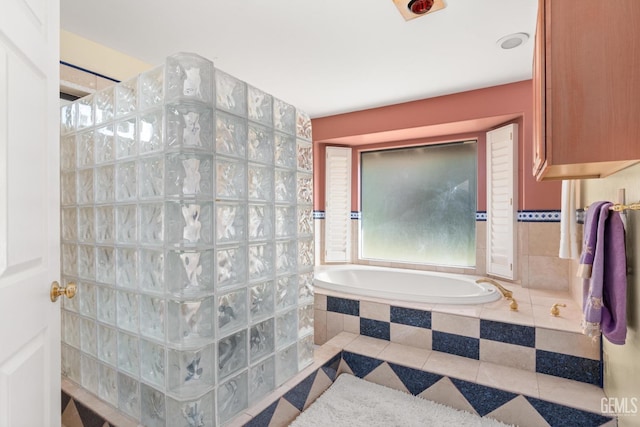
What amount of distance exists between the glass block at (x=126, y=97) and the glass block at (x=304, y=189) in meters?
0.83

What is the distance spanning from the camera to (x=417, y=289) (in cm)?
344

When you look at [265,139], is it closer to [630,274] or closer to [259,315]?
[259,315]

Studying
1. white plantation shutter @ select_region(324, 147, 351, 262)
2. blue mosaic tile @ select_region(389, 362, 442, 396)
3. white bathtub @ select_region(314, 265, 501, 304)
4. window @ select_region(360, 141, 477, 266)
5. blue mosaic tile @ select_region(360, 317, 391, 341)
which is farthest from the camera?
white plantation shutter @ select_region(324, 147, 351, 262)

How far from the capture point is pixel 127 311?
53.8 inches

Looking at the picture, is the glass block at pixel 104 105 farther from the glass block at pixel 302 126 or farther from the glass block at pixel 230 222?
the glass block at pixel 302 126

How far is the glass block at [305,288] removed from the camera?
177 centimetres

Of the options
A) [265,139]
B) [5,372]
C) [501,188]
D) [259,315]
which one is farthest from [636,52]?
[501,188]

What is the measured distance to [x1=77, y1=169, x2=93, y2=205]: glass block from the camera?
1512 mm

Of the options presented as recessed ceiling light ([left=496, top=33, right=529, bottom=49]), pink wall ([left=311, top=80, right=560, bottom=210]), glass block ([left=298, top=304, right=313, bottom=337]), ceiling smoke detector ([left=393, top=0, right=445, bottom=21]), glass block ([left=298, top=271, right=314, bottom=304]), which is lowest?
glass block ([left=298, top=304, right=313, bottom=337])

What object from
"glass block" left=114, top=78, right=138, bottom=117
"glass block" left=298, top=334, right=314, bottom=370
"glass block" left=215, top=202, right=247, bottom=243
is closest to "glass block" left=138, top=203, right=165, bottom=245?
"glass block" left=215, top=202, right=247, bottom=243

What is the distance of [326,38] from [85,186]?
1.69 metres

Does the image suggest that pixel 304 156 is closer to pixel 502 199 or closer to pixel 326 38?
pixel 326 38

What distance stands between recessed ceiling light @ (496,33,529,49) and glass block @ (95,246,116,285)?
2651mm

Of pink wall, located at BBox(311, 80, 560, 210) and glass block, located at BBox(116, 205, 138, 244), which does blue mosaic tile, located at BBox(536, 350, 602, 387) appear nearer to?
pink wall, located at BBox(311, 80, 560, 210)
